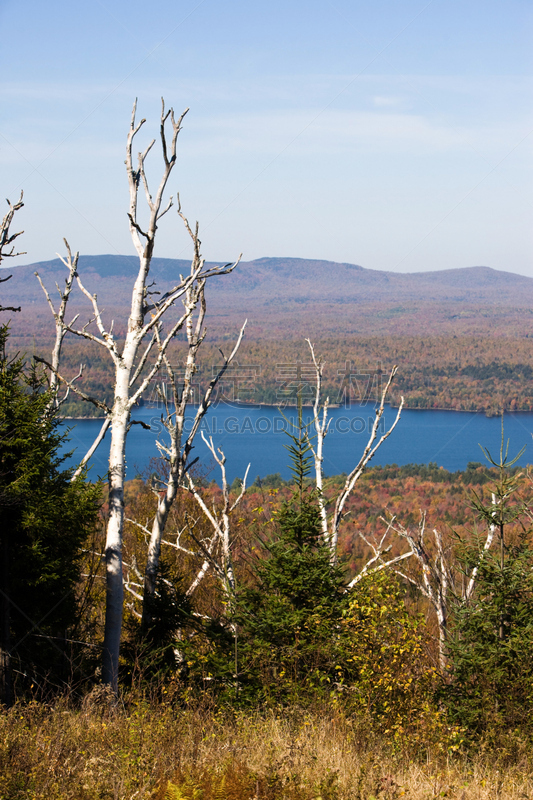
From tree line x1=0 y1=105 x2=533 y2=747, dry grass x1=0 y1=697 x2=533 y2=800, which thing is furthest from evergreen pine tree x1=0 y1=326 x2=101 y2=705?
dry grass x1=0 y1=697 x2=533 y2=800

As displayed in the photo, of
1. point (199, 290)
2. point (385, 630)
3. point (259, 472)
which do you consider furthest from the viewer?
point (259, 472)

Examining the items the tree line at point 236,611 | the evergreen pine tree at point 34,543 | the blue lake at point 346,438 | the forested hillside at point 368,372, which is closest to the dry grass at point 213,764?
the tree line at point 236,611

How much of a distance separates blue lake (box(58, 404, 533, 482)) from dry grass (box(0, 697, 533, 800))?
73254mm

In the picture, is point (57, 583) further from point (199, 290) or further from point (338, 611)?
point (199, 290)

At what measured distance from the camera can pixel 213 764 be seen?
481 cm

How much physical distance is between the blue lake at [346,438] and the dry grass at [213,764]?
73254 mm

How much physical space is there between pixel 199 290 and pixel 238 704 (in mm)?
5552

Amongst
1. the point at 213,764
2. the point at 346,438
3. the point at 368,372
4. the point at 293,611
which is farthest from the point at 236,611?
the point at 368,372

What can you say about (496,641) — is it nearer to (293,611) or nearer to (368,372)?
(293,611)

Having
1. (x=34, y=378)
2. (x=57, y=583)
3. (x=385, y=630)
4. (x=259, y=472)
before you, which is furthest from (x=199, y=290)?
(x=259, y=472)

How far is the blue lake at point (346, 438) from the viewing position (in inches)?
3780

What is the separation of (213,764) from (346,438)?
122 metres

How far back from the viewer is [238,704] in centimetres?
754

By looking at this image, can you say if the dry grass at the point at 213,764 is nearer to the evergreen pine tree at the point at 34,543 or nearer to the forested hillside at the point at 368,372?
the evergreen pine tree at the point at 34,543
